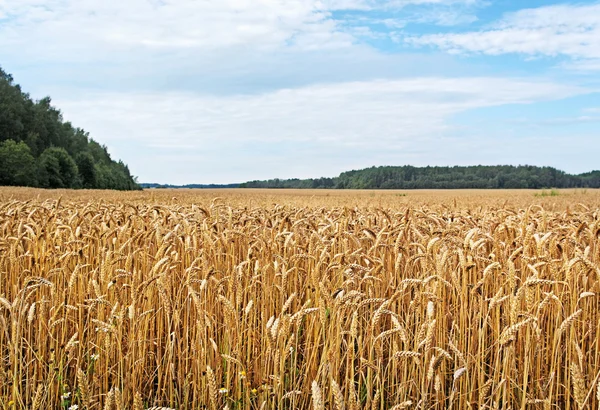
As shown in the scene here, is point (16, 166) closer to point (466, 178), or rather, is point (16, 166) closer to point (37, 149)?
point (37, 149)

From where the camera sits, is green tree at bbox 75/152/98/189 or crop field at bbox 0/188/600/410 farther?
green tree at bbox 75/152/98/189

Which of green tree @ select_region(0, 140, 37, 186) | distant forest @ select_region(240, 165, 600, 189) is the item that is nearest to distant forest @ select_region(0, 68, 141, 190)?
green tree @ select_region(0, 140, 37, 186)

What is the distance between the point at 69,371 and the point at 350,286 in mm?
2227

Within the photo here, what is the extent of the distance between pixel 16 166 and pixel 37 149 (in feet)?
54.7

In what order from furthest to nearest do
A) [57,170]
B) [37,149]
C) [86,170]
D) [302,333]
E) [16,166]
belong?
[86,170] → [37,149] → [57,170] → [16,166] → [302,333]

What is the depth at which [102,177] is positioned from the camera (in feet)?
270

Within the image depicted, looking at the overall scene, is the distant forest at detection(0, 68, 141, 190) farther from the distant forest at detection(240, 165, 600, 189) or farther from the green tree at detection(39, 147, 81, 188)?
the distant forest at detection(240, 165, 600, 189)

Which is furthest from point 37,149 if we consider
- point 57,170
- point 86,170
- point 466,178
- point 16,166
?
point 466,178

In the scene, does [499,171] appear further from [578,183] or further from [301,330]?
[301,330]

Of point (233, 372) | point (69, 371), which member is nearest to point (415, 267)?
point (233, 372)

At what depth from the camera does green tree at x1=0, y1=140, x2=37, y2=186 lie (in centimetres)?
5641

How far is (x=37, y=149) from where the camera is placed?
238 feet

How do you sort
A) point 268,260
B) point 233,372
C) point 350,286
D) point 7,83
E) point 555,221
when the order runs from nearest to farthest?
point 233,372, point 350,286, point 268,260, point 555,221, point 7,83

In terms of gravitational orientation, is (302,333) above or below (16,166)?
below
